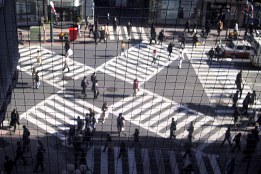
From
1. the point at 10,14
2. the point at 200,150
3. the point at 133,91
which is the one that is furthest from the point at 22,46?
the point at 10,14

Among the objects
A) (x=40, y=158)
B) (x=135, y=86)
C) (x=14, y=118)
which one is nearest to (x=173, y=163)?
→ (x=40, y=158)

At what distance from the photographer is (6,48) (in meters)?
5.68

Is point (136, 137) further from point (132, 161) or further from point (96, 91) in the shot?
point (96, 91)

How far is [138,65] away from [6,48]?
762 centimetres

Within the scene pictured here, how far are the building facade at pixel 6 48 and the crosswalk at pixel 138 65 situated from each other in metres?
6.19

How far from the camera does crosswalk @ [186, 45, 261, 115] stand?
11.2 meters

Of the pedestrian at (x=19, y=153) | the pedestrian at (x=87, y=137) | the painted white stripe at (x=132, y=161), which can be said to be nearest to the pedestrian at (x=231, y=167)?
the painted white stripe at (x=132, y=161)

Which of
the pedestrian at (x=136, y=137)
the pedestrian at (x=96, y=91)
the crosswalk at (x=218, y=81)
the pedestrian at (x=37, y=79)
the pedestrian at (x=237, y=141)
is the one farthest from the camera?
the crosswalk at (x=218, y=81)

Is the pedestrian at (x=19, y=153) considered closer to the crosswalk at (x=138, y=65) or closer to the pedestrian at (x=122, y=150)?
the pedestrian at (x=122, y=150)

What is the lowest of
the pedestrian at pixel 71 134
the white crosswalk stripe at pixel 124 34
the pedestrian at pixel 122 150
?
the pedestrian at pixel 122 150

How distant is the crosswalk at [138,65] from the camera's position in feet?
40.9

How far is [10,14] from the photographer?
19.0ft

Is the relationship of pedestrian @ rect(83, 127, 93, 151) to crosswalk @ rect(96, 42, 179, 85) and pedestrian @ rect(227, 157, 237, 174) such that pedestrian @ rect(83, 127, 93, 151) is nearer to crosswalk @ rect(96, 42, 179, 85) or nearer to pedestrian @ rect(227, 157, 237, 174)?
pedestrian @ rect(227, 157, 237, 174)

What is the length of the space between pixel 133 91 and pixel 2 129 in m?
3.30
